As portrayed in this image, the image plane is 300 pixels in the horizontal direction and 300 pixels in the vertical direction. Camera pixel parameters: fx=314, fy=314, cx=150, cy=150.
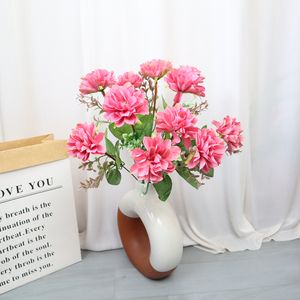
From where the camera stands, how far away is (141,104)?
0.80 meters

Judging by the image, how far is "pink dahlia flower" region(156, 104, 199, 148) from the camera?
809 millimetres

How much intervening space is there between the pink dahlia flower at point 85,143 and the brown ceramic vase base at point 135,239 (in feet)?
1.34

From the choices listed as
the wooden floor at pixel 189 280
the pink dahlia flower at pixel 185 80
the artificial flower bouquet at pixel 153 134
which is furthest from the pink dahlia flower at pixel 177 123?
the wooden floor at pixel 189 280

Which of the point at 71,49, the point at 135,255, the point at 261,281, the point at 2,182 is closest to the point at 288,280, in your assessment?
the point at 261,281

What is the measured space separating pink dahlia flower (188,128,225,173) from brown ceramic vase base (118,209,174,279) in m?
0.42

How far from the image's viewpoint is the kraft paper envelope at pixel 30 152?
1.00m

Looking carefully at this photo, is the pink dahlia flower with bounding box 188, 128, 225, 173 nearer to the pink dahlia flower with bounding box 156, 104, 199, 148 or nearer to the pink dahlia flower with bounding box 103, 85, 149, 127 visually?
the pink dahlia flower with bounding box 156, 104, 199, 148

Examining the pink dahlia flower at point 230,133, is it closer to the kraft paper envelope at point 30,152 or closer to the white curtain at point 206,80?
the white curtain at point 206,80

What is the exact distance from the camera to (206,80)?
1209mm

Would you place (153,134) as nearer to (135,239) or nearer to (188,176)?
(188,176)

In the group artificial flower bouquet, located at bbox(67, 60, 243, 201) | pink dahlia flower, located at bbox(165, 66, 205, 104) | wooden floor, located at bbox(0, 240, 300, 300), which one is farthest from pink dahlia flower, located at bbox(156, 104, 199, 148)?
wooden floor, located at bbox(0, 240, 300, 300)

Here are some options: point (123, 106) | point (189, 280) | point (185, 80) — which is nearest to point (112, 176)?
point (123, 106)

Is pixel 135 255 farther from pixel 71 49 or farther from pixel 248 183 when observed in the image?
pixel 71 49

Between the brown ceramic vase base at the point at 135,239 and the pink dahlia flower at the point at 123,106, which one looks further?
the brown ceramic vase base at the point at 135,239
